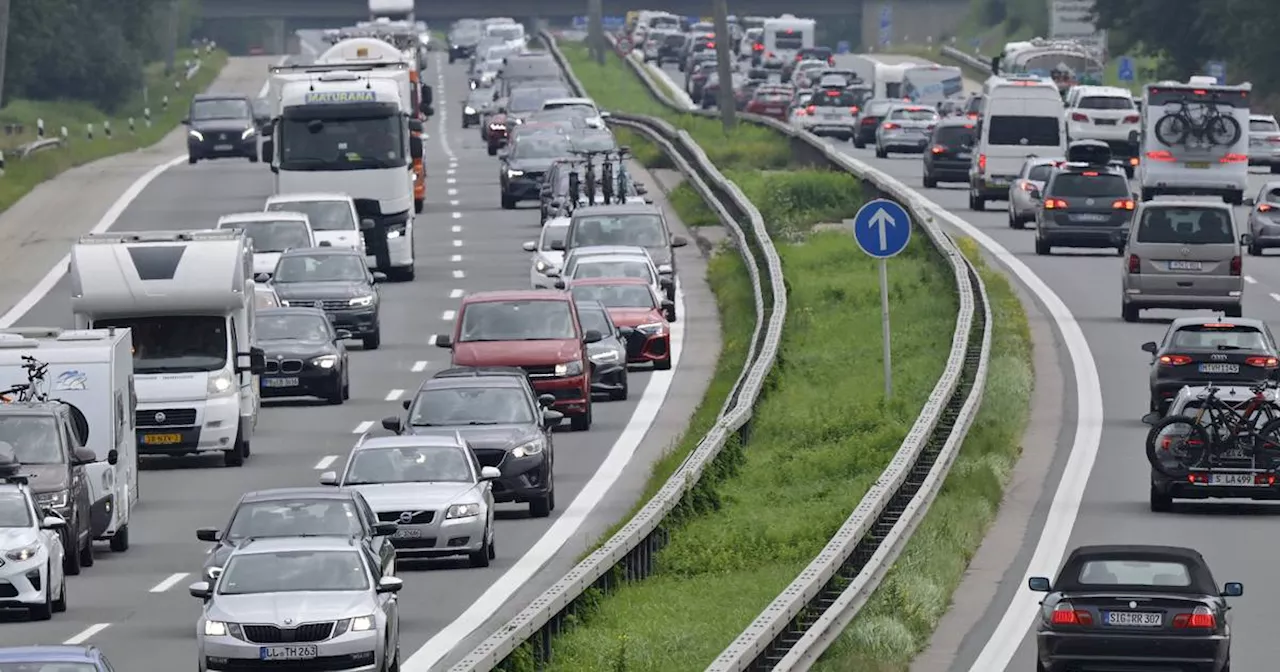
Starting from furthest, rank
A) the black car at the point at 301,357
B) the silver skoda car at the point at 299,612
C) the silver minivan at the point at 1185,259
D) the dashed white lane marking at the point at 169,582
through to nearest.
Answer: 1. the silver minivan at the point at 1185,259
2. the black car at the point at 301,357
3. the dashed white lane marking at the point at 169,582
4. the silver skoda car at the point at 299,612

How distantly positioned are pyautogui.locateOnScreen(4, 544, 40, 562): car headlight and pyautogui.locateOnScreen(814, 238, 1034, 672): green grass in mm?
6575

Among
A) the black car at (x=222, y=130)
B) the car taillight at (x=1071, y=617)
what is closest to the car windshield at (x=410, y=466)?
the car taillight at (x=1071, y=617)

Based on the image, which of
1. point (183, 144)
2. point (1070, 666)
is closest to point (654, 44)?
point (183, 144)

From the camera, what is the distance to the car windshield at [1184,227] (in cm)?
4388

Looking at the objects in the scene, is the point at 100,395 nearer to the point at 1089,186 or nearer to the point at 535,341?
the point at 535,341

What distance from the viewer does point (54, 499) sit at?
26.0 metres

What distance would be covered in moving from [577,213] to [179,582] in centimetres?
2494

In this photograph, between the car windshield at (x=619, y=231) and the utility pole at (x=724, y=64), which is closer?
the car windshield at (x=619, y=231)

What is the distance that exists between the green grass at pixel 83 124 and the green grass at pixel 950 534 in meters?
33.3

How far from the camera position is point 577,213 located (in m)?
50.3

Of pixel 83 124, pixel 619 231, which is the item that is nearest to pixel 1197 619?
pixel 619 231

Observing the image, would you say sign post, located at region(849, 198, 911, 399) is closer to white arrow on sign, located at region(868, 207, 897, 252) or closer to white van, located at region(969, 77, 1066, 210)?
white arrow on sign, located at region(868, 207, 897, 252)

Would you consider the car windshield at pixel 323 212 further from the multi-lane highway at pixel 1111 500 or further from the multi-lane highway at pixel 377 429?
the multi-lane highway at pixel 1111 500

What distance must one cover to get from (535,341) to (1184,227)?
11847 mm
